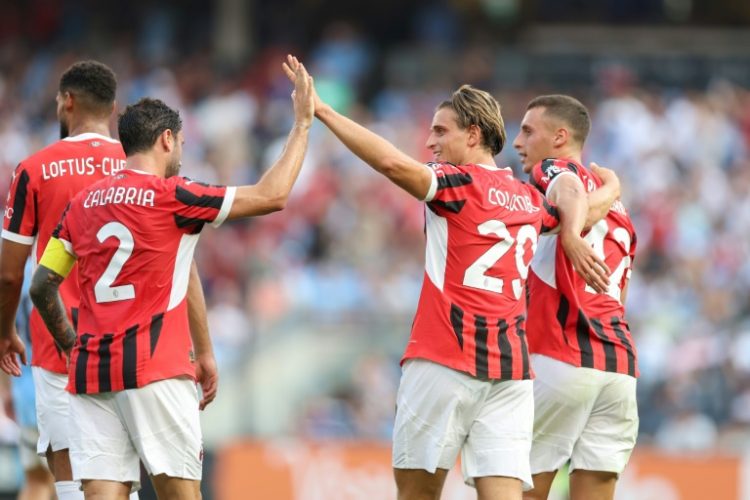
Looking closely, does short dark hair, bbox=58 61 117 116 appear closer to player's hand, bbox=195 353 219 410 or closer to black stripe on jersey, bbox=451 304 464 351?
player's hand, bbox=195 353 219 410

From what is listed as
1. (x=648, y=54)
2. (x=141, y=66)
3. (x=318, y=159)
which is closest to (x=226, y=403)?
(x=318, y=159)

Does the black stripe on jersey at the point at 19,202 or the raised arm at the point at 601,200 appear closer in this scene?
the raised arm at the point at 601,200

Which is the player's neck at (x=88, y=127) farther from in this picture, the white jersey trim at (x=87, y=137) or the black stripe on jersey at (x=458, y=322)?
the black stripe on jersey at (x=458, y=322)

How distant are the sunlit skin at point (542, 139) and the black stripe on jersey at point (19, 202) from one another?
108 inches

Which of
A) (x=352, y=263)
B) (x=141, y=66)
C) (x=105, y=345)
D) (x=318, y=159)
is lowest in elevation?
(x=105, y=345)

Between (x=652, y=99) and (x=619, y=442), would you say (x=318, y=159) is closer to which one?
(x=652, y=99)

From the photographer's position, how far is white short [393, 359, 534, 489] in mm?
7004

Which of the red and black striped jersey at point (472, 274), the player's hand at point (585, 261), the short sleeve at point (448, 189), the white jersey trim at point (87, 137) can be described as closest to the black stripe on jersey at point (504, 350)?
the red and black striped jersey at point (472, 274)

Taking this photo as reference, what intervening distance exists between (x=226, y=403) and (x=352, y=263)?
258 cm

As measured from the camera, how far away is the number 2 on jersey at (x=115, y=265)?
672 cm

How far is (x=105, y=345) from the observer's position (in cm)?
676

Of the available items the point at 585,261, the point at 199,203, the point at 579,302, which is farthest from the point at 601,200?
the point at 199,203

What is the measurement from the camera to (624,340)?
25.7 ft

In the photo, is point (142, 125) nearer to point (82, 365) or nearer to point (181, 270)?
point (181, 270)
